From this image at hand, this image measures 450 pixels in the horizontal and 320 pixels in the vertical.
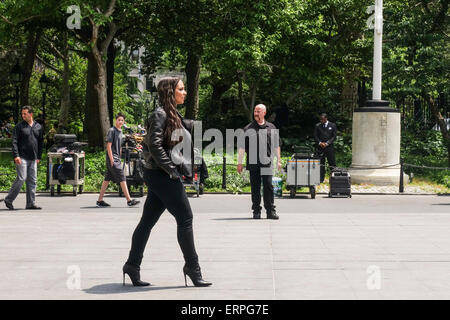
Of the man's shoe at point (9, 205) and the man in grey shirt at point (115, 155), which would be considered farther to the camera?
the man in grey shirt at point (115, 155)

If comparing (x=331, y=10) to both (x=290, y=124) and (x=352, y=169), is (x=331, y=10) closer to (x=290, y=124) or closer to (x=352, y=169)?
(x=290, y=124)

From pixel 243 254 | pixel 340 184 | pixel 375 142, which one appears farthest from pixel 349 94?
pixel 243 254

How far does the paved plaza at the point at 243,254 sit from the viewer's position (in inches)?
271

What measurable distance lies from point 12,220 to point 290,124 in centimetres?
1947

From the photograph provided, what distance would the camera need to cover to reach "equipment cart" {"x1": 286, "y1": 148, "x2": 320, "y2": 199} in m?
17.1

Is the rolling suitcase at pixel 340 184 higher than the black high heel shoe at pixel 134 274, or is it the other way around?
the rolling suitcase at pixel 340 184

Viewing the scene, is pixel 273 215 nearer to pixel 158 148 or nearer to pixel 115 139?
pixel 115 139

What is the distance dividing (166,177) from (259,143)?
594 cm

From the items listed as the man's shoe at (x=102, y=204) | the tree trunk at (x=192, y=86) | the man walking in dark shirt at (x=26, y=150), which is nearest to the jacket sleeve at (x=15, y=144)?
the man walking in dark shirt at (x=26, y=150)

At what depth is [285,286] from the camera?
7.04m

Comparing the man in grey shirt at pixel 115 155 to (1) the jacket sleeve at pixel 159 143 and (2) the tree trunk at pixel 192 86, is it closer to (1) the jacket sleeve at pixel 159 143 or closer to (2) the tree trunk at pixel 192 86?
(1) the jacket sleeve at pixel 159 143

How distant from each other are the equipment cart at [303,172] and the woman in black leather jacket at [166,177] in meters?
10.2
